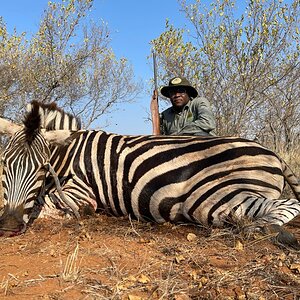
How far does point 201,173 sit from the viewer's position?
288 centimetres

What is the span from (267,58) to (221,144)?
22.3ft

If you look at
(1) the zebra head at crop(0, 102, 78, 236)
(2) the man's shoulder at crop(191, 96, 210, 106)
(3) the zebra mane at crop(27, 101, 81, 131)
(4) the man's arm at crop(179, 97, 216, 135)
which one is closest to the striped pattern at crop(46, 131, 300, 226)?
(3) the zebra mane at crop(27, 101, 81, 131)

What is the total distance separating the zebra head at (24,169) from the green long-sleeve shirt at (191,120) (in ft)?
5.50

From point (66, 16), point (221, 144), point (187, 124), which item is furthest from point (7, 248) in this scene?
point (66, 16)

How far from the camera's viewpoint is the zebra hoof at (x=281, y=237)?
2.19m

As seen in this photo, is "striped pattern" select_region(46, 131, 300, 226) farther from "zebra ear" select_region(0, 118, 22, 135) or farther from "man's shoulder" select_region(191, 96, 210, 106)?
"man's shoulder" select_region(191, 96, 210, 106)

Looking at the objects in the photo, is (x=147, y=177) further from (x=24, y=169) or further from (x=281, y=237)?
(x=281, y=237)

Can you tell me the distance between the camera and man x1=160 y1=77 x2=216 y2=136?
4299 millimetres

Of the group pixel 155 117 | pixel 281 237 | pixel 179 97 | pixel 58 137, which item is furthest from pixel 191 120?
pixel 281 237

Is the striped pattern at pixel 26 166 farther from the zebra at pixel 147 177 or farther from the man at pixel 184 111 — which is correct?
the man at pixel 184 111

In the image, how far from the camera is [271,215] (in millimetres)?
2387

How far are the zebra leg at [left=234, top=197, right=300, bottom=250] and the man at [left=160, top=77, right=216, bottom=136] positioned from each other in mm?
1795

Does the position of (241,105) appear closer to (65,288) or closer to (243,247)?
(243,247)

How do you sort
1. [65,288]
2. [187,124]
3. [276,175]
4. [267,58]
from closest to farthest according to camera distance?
1. [65,288]
2. [276,175]
3. [187,124]
4. [267,58]
